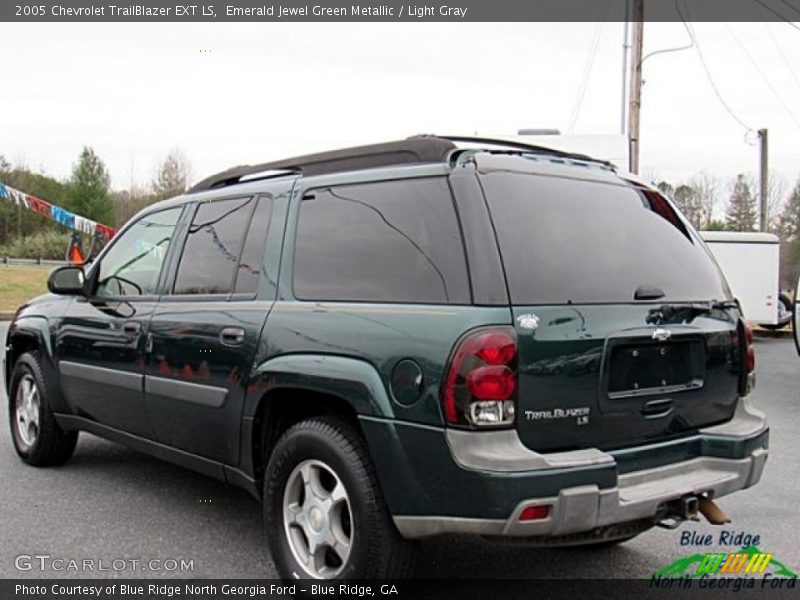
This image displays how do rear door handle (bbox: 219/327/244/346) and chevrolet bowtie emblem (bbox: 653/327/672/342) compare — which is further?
rear door handle (bbox: 219/327/244/346)

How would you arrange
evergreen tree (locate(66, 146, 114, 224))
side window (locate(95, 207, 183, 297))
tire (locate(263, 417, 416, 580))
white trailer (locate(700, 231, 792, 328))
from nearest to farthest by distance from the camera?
tire (locate(263, 417, 416, 580)), side window (locate(95, 207, 183, 297)), white trailer (locate(700, 231, 792, 328)), evergreen tree (locate(66, 146, 114, 224))

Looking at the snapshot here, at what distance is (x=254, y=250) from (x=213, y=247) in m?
0.42

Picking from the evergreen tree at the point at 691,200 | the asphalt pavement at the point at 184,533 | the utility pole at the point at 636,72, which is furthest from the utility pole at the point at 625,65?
the evergreen tree at the point at 691,200

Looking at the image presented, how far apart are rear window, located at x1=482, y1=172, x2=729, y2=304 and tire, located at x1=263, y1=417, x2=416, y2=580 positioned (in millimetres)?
928

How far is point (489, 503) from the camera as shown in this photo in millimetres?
2682

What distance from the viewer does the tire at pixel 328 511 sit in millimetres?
2943

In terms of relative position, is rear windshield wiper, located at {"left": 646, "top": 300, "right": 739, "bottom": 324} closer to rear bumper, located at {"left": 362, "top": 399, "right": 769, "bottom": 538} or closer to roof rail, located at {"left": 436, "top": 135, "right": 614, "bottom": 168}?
rear bumper, located at {"left": 362, "top": 399, "right": 769, "bottom": 538}

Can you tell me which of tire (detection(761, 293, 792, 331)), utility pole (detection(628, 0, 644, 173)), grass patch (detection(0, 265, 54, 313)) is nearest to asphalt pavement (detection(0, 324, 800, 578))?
tire (detection(761, 293, 792, 331))

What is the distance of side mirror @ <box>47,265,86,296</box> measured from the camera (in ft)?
16.4

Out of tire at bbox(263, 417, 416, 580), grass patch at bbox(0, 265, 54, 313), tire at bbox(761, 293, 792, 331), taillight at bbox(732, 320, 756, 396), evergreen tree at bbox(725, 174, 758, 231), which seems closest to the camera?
tire at bbox(263, 417, 416, 580)

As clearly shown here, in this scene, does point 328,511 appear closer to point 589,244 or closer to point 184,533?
point 184,533

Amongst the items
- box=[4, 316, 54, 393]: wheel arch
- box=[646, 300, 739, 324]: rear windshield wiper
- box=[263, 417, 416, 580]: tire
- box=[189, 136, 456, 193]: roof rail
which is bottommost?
box=[263, 417, 416, 580]: tire

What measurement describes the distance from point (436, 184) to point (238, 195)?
1425 mm

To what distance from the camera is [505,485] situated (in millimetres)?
2666
